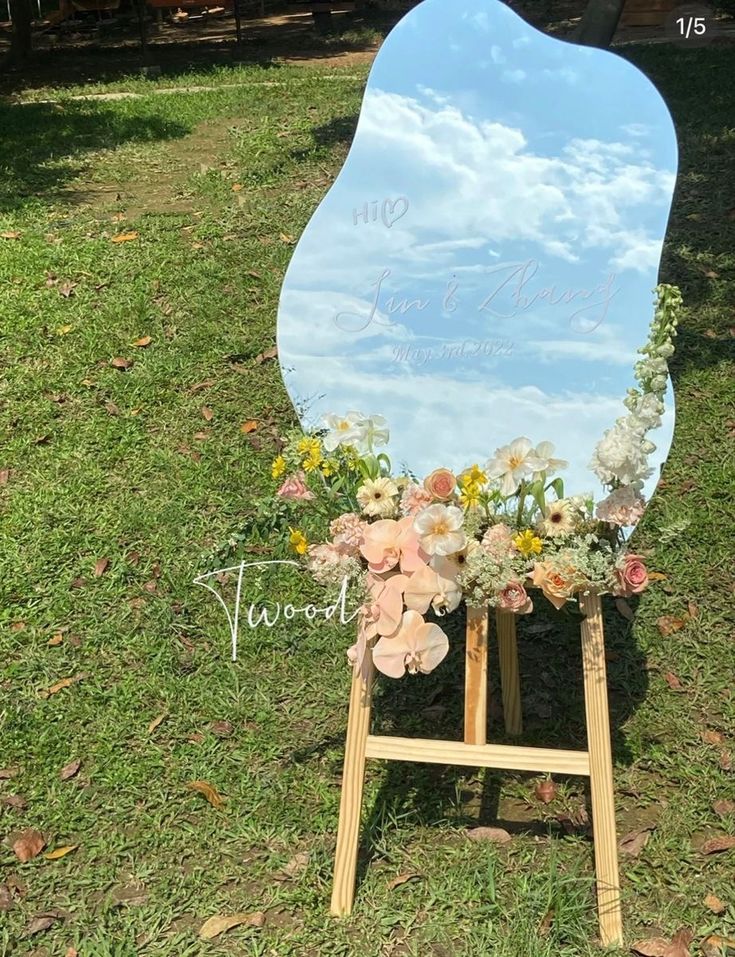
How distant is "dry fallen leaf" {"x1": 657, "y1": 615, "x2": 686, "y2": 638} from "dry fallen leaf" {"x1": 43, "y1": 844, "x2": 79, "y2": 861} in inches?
82.2

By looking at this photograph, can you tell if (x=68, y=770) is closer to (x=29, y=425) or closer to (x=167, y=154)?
(x=29, y=425)

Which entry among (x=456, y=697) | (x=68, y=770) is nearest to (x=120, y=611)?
(x=68, y=770)

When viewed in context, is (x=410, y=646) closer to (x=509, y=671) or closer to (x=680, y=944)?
(x=509, y=671)

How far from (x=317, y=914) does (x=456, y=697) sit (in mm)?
975

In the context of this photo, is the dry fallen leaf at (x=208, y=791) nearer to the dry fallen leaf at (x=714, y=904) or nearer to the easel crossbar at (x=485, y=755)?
the easel crossbar at (x=485, y=755)

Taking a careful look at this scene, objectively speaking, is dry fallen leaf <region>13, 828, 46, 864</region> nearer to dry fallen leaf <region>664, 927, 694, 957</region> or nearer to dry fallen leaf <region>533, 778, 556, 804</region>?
dry fallen leaf <region>533, 778, 556, 804</region>

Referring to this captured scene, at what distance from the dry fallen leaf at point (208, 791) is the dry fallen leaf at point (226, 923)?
40 cm

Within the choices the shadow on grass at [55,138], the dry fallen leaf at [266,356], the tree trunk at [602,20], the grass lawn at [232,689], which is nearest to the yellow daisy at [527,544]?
the grass lawn at [232,689]

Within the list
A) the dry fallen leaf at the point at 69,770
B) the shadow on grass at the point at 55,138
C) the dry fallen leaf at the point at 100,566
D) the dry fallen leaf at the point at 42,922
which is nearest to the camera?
the dry fallen leaf at the point at 42,922

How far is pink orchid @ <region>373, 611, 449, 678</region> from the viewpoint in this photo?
2318 mm

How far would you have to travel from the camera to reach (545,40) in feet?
9.29

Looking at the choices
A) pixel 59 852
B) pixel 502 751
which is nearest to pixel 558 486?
pixel 502 751

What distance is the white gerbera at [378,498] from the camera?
7.87ft

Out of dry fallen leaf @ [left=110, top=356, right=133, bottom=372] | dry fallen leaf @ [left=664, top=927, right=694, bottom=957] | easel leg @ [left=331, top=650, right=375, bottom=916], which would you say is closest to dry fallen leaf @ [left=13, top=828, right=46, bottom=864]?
easel leg @ [left=331, top=650, right=375, bottom=916]
